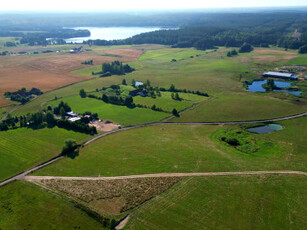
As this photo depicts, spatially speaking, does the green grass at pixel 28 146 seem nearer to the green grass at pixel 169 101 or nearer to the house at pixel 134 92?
the green grass at pixel 169 101

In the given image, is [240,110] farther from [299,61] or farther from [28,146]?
[299,61]

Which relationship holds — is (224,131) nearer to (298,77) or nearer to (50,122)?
(50,122)

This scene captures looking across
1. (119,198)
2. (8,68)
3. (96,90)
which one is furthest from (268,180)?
(8,68)

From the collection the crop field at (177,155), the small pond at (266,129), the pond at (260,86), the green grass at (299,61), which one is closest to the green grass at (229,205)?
the crop field at (177,155)

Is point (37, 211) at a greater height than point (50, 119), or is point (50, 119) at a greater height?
point (50, 119)

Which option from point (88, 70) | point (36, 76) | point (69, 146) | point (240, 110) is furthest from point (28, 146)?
point (88, 70)

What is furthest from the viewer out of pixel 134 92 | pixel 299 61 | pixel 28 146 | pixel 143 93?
pixel 299 61

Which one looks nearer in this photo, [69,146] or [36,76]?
[69,146]
